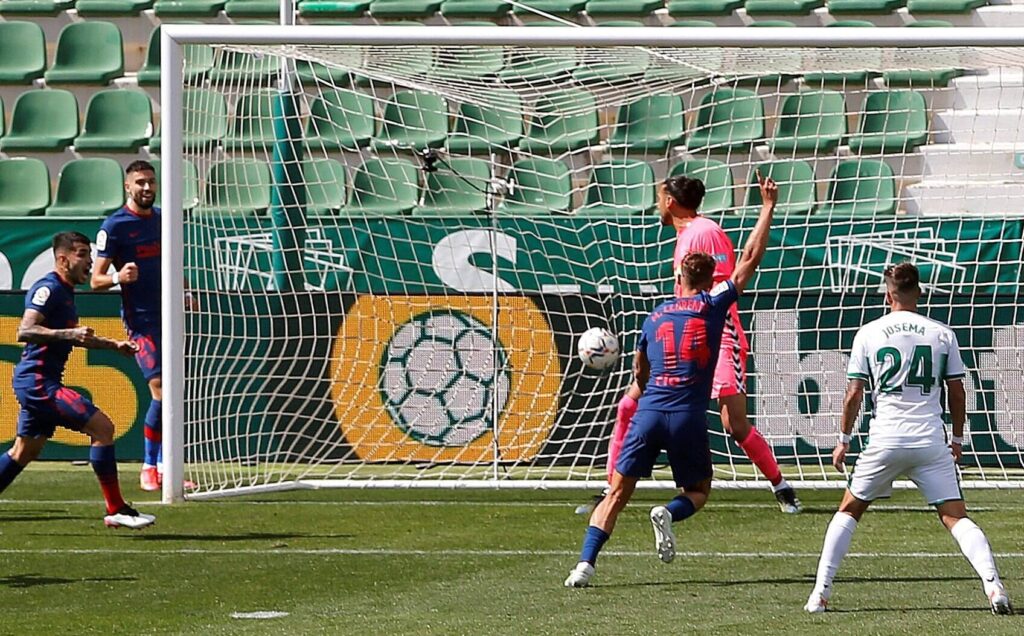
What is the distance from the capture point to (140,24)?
52.4 feet

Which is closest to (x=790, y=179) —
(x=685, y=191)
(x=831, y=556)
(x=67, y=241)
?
(x=685, y=191)

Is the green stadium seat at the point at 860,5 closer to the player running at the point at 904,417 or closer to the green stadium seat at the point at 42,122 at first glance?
the green stadium seat at the point at 42,122

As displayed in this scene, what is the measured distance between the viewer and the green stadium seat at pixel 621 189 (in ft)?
40.0

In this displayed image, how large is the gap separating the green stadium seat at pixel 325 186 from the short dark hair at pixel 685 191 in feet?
14.5

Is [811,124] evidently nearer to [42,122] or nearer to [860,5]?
[860,5]

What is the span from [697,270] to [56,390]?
357 centimetres

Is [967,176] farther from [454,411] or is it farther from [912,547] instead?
[912,547]


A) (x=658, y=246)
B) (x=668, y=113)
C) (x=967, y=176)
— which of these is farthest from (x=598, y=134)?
(x=967, y=176)

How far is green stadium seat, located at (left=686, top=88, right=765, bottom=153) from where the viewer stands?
42.0 ft

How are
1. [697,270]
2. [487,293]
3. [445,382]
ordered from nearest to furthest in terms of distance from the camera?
[697,270] < [445,382] < [487,293]

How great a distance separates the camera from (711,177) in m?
13.3

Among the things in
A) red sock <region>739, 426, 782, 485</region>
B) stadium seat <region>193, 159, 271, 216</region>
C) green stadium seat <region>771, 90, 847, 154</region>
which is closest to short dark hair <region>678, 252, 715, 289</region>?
red sock <region>739, 426, 782, 485</region>

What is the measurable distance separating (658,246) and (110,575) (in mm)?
5679

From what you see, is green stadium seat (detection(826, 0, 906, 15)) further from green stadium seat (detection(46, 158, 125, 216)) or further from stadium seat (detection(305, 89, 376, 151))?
green stadium seat (detection(46, 158, 125, 216))
